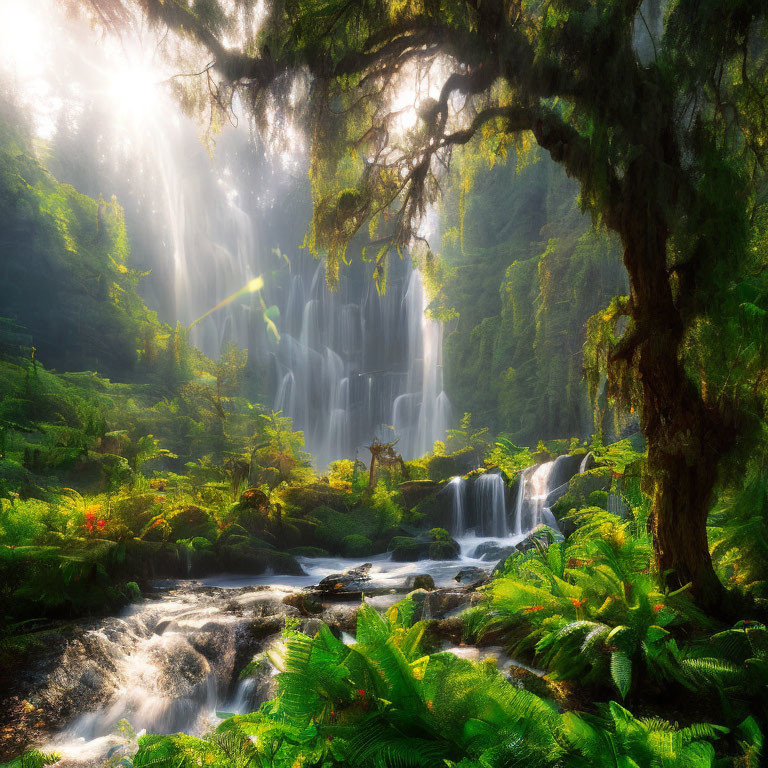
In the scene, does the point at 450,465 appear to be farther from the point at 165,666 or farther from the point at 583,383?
the point at 165,666

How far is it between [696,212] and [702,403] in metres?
1.28

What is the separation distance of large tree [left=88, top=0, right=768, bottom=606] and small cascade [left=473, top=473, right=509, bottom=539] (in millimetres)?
9730

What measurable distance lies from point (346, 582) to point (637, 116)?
22.8ft

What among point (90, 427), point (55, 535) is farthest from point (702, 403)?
point (90, 427)

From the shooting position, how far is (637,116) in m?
3.41

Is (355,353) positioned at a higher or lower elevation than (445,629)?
higher

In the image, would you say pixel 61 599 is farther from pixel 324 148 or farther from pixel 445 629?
pixel 324 148

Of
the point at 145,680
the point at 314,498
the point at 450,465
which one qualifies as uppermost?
the point at 450,465

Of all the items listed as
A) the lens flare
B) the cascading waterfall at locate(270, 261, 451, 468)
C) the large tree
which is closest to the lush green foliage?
the large tree

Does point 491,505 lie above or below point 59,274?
below

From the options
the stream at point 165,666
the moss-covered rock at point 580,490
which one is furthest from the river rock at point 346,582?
the moss-covered rock at point 580,490

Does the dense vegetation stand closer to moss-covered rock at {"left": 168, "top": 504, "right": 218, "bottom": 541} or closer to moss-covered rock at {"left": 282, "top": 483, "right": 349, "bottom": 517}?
moss-covered rock at {"left": 168, "top": 504, "right": 218, "bottom": 541}

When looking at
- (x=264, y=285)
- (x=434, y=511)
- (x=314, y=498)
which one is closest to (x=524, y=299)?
(x=434, y=511)

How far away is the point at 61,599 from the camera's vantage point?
526 cm
